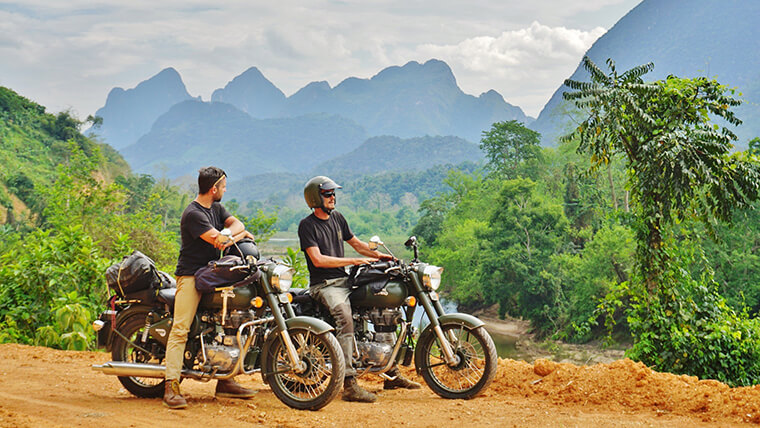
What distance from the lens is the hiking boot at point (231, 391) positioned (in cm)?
539

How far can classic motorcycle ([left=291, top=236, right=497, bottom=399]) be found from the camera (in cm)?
531

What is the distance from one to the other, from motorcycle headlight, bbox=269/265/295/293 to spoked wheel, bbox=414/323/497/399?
1183mm

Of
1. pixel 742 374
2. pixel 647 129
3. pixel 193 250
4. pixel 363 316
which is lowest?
pixel 742 374

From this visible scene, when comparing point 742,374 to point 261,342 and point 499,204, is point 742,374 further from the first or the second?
point 499,204

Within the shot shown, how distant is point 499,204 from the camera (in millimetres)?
45000

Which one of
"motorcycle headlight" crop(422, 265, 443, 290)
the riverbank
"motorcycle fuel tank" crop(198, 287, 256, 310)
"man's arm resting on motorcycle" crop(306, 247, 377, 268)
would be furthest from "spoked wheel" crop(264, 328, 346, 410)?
the riverbank

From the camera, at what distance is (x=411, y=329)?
5531 millimetres

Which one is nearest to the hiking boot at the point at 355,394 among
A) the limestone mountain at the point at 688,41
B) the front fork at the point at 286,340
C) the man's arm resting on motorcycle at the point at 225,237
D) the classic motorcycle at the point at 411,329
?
the classic motorcycle at the point at 411,329

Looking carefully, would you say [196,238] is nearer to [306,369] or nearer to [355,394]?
[306,369]

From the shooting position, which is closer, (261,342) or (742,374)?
(261,342)

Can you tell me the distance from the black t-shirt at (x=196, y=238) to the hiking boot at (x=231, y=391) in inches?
37.3

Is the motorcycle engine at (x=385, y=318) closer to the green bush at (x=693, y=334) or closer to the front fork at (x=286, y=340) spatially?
the front fork at (x=286, y=340)

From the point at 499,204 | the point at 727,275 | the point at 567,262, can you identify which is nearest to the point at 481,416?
the point at 727,275

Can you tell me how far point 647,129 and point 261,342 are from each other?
670 centimetres
